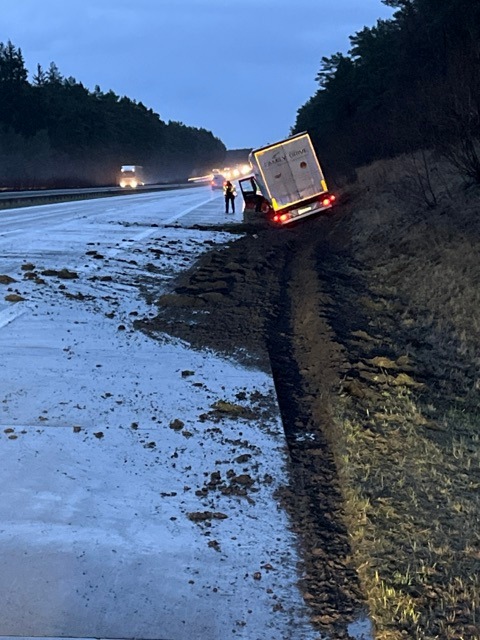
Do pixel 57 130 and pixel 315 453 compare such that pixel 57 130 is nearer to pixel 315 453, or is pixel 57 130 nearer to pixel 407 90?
pixel 407 90

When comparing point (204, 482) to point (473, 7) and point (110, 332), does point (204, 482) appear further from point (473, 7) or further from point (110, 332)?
point (473, 7)

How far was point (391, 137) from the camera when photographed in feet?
117

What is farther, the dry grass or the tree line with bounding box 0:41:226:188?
the tree line with bounding box 0:41:226:188

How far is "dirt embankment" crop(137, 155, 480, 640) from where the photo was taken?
14.3ft

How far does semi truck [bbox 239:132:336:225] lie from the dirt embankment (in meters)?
8.10

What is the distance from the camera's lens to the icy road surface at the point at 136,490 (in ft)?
13.4

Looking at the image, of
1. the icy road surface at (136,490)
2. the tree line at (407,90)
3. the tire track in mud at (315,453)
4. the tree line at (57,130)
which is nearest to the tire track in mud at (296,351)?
the tire track in mud at (315,453)

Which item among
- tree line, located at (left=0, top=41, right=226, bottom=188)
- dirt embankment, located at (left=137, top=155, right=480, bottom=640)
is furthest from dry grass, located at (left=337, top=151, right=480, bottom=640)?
tree line, located at (left=0, top=41, right=226, bottom=188)

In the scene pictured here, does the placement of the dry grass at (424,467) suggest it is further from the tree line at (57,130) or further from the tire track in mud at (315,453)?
the tree line at (57,130)

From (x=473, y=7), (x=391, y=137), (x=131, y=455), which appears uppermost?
(x=473, y=7)

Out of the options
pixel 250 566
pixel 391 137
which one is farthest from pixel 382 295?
pixel 391 137

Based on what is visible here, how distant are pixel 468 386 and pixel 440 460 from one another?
2.78 meters

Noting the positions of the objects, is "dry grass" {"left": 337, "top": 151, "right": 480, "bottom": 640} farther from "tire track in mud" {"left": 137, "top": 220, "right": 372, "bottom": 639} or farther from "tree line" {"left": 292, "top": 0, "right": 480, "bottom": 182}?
"tree line" {"left": 292, "top": 0, "right": 480, "bottom": 182}

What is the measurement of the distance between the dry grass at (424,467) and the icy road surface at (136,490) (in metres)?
0.53
